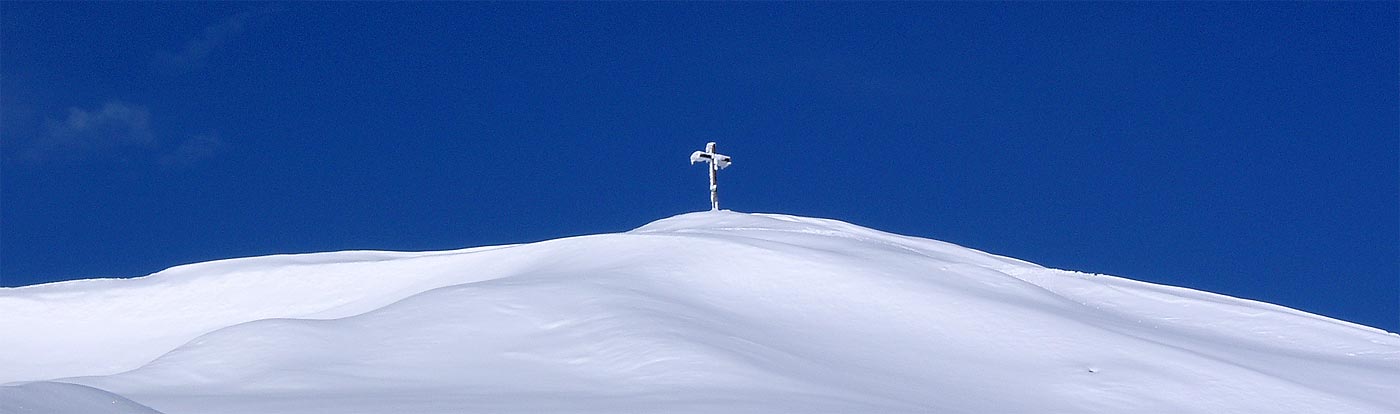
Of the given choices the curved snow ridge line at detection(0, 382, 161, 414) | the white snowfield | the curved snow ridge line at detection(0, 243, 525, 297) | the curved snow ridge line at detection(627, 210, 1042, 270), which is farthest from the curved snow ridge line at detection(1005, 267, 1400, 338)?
the curved snow ridge line at detection(0, 382, 161, 414)

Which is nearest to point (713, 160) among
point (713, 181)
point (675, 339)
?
point (713, 181)

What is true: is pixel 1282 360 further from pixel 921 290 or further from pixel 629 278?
pixel 629 278

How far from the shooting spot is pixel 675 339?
7.81m

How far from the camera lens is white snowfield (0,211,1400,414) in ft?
22.5

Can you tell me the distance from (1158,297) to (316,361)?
30.3ft

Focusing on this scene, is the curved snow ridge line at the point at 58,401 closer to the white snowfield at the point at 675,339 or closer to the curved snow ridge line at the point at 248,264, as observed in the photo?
the white snowfield at the point at 675,339

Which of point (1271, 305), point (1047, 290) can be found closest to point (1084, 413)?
point (1047, 290)

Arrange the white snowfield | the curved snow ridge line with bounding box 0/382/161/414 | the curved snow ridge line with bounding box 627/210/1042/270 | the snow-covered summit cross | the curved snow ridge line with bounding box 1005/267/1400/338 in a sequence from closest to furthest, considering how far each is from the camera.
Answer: the curved snow ridge line with bounding box 0/382/161/414 → the white snowfield → the curved snow ridge line with bounding box 1005/267/1400/338 → the curved snow ridge line with bounding box 627/210/1042/270 → the snow-covered summit cross

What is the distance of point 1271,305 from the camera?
14445mm

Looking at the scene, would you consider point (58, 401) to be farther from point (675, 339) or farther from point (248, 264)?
point (248, 264)

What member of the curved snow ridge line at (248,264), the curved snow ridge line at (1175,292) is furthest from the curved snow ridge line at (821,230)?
the curved snow ridge line at (248,264)

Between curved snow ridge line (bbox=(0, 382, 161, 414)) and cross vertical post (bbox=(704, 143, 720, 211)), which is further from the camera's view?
cross vertical post (bbox=(704, 143, 720, 211))

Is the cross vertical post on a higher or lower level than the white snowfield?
higher

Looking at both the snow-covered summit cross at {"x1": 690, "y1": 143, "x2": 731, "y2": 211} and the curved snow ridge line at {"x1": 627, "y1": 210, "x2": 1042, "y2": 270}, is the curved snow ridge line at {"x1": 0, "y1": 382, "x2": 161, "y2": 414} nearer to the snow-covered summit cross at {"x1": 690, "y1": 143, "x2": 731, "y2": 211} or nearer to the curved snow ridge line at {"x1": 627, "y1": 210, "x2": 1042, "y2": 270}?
the curved snow ridge line at {"x1": 627, "y1": 210, "x2": 1042, "y2": 270}
